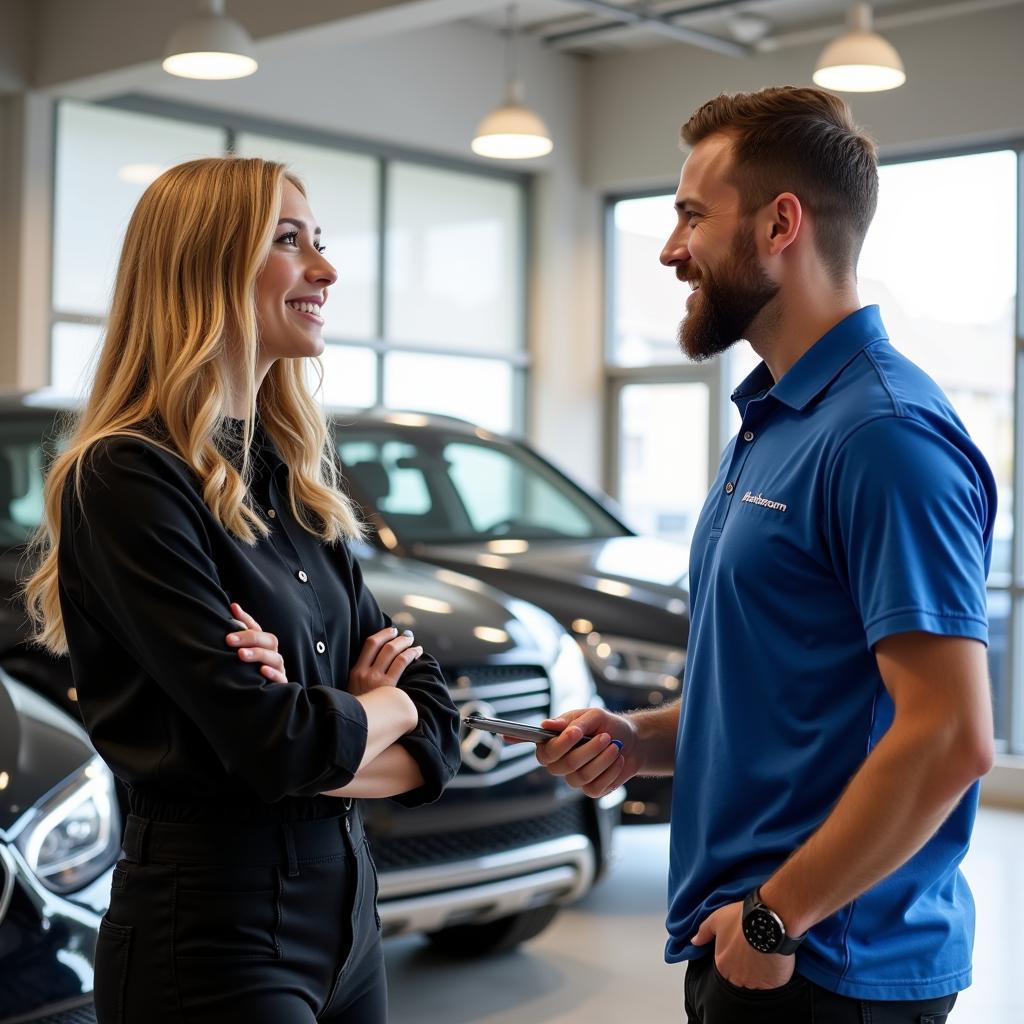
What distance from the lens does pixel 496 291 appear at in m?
10.3

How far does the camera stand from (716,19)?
913cm

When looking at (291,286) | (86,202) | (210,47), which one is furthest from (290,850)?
(86,202)

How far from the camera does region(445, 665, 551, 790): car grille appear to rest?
12.9 feet

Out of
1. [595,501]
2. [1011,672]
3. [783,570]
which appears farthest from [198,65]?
[1011,672]

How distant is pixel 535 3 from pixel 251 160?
7543mm

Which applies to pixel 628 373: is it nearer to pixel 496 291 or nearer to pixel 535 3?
pixel 496 291

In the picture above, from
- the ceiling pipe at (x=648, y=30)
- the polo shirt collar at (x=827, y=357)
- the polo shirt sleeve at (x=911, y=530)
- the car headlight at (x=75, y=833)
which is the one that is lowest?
the car headlight at (x=75, y=833)

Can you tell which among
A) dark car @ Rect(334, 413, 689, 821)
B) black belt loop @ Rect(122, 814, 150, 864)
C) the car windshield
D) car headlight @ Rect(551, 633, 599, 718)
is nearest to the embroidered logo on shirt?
black belt loop @ Rect(122, 814, 150, 864)

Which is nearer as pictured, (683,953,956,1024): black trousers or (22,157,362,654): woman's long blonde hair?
(683,953,956,1024): black trousers

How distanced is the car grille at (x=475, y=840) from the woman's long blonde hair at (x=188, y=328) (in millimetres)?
1822

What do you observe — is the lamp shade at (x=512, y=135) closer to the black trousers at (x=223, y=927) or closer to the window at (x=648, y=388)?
the window at (x=648, y=388)

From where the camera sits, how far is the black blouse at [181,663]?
5.81 feet

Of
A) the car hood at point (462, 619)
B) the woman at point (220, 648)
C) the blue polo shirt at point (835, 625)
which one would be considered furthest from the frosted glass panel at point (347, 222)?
the blue polo shirt at point (835, 625)

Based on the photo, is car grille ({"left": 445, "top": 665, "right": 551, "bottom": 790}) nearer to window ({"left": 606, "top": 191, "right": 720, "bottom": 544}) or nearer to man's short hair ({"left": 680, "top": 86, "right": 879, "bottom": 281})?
man's short hair ({"left": 680, "top": 86, "right": 879, "bottom": 281})
